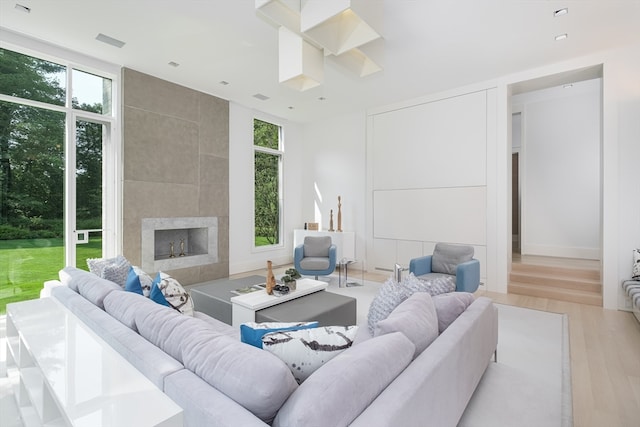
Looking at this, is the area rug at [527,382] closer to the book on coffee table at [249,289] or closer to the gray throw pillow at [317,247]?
the book on coffee table at [249,289]

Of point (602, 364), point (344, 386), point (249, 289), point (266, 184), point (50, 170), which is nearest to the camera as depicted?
point (344, 386)

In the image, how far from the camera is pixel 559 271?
4.85m

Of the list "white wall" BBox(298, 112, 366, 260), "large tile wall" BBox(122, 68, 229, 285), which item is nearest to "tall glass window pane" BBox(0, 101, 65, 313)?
"large tile wall" BBox(122, 68, 229, 285)

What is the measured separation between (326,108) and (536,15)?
377cm

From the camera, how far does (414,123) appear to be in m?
5.74

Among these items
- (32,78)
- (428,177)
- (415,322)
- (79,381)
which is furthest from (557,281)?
(32,78)

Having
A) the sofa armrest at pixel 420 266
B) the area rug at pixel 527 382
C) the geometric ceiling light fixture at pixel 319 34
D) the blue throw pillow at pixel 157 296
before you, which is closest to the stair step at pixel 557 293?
the area rug at pixel 527 382

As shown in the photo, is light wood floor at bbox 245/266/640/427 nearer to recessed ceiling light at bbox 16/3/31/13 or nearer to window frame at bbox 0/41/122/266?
window frame at bbox 0/41/122/266

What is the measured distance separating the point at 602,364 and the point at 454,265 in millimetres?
1736

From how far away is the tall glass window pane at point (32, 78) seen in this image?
370 centimetres

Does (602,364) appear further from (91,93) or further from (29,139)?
(91,93)

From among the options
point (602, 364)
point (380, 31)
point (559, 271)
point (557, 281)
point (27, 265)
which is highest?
point (380, 31)

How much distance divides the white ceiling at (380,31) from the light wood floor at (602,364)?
3.28m

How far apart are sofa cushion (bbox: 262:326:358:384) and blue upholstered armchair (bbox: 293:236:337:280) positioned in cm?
374
